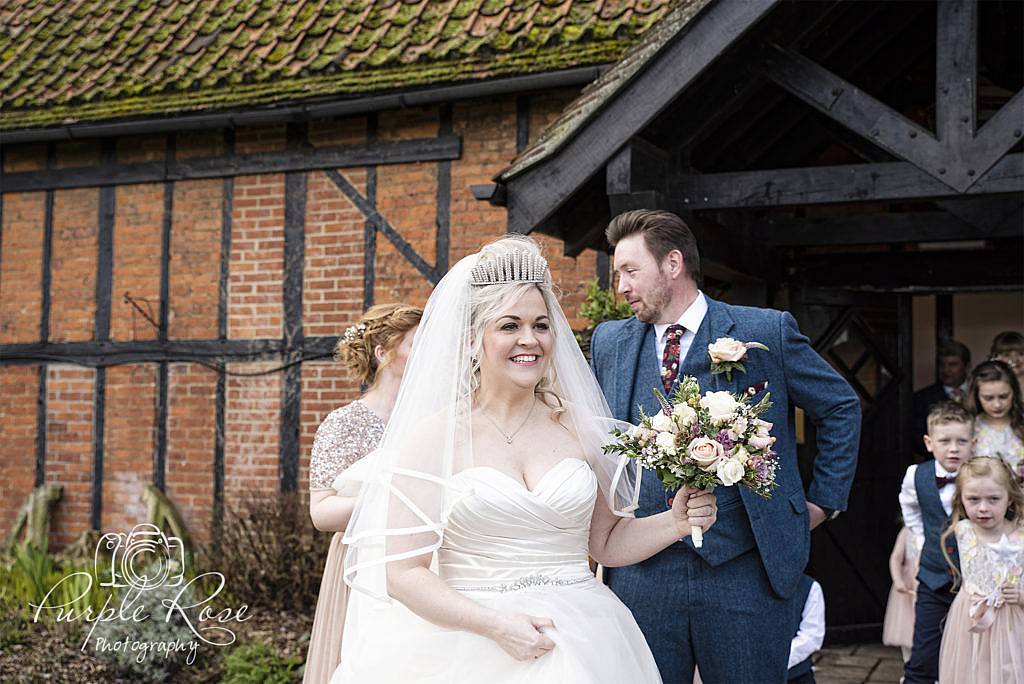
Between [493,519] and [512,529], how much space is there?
68 millimetres

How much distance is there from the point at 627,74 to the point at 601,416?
7.96 ft

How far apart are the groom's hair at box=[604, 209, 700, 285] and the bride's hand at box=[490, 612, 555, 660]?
1.44 meters

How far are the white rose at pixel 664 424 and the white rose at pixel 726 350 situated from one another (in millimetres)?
654

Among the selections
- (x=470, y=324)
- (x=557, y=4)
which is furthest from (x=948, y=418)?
(x=557, y=4)

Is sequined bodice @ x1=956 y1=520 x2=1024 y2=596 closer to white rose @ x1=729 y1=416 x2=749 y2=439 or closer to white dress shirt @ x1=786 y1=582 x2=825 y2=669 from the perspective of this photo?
white dress shirt @ x1=786 y1=582 x2=825 y2=669

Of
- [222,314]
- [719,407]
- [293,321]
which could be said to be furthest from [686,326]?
[222,314]

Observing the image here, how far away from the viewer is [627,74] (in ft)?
17.5

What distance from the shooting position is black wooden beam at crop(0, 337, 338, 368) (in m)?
8.43

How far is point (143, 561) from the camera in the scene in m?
8.16

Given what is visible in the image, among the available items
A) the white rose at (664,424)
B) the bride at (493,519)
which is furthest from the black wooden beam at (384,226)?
the white rose at (664,424)

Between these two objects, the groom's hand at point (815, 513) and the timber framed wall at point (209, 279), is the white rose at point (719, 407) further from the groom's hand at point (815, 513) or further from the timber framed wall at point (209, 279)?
the timber framed wall at point (209, 279)

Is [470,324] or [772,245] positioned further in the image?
[772,245]

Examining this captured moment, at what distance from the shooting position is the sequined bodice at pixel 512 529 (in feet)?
9.79

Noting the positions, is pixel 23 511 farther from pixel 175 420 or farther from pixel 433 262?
pixel 433 262
